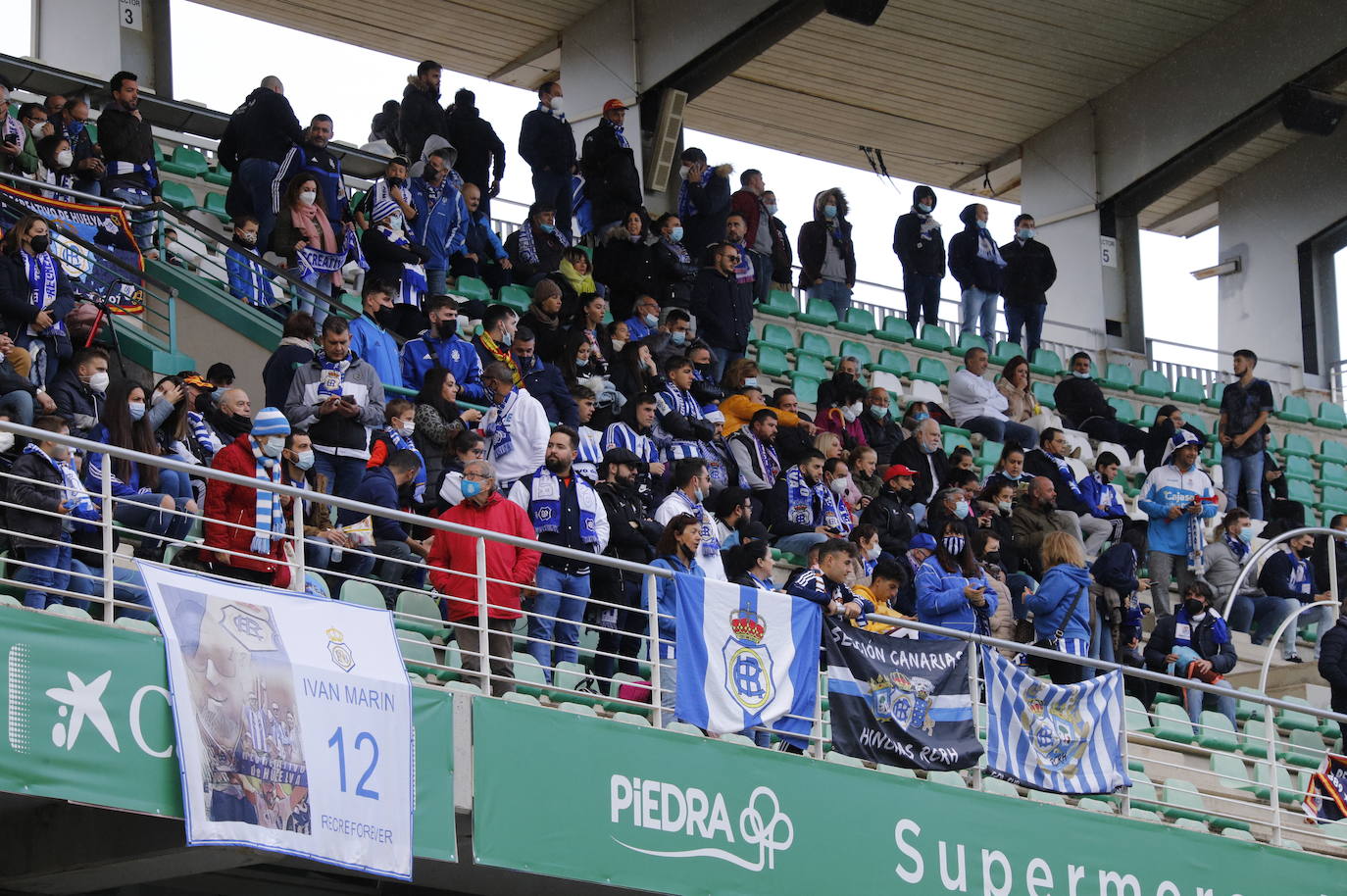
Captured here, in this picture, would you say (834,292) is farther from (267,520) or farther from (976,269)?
(267,520)

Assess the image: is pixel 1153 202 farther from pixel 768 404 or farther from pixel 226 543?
pixel 226 543

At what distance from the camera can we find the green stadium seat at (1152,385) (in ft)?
70.2

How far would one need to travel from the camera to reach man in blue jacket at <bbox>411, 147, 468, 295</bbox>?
14.5 metres

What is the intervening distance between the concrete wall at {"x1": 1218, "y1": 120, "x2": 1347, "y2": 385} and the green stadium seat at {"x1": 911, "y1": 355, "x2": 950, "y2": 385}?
6565 mm

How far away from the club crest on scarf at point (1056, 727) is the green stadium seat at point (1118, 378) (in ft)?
34.6

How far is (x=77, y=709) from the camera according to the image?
7434mm

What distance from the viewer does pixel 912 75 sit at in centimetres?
2195

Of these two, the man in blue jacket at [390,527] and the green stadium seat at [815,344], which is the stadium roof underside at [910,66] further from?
the man in blue jacket at [390,527]

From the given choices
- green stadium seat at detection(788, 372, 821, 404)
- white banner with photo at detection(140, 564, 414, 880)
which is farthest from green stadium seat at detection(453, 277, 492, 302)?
white banner with photo at detection(140, 564, 414, 880)

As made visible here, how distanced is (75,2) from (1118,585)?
10150 millimetres

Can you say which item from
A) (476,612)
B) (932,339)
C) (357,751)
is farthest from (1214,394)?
(357,751)

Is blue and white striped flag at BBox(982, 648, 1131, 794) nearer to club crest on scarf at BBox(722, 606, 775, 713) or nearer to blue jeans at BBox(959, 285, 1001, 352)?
club crest on scarf at BBox(722, 606, 775, 713)

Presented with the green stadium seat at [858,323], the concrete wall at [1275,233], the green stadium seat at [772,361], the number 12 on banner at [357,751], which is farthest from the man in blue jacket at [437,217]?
the concrete wall at [1275,233]

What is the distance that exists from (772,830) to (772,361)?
8531 millimetres
